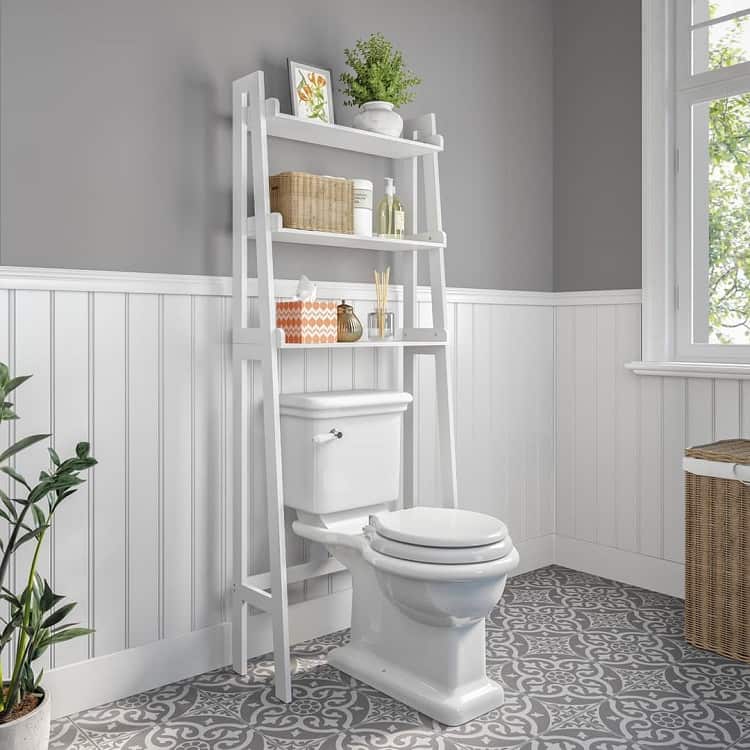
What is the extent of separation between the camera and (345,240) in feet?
7.91

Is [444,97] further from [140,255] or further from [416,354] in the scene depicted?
[140,255]

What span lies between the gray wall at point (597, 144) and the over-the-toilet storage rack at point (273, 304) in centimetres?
89

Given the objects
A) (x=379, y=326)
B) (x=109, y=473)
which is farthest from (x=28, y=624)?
(x=379, y=326)

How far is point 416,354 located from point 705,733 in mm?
1431

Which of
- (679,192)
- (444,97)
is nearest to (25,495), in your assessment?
(444,97)

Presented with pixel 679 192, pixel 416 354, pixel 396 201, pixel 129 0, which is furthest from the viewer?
pixel 679 192

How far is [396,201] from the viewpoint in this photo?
2.56 m

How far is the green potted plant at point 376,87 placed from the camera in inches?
96.0

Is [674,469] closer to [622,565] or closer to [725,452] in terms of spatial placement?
[622,565]

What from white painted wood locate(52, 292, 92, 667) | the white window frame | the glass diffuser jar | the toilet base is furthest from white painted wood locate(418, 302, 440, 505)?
white painted wood locate(52, 292, 92, 667)

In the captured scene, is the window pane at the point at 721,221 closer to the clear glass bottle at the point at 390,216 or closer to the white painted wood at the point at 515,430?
the white painted wood at the point at 515,430

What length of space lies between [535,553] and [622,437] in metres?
0.62

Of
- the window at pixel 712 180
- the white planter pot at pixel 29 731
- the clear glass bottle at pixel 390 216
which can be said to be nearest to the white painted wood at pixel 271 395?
the clear glass bottle at pixel 390 216

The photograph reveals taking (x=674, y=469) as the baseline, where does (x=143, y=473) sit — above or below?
above
